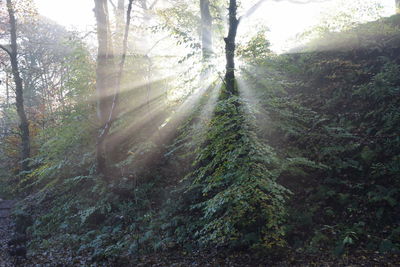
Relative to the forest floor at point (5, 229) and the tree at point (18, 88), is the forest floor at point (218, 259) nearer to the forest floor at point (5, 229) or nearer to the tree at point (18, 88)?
the forest floor at point (5, 229)

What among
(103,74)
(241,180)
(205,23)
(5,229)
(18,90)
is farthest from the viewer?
(18,90)

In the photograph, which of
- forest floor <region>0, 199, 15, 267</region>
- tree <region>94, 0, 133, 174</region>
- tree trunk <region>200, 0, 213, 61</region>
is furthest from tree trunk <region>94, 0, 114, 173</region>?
tree trunk <region>200, 0, 213, 61</region>

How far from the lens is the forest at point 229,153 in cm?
518

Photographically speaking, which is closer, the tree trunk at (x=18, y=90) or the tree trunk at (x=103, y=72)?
the tree trunk at (x=103, y=72)

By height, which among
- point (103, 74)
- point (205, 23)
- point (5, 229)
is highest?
point (205, 23)

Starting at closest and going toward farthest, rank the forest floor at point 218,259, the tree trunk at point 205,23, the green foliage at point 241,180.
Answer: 1. the green foliage at point 241,180
2. the forest floor at point 218,259
3. the tree trunk at point 205,23

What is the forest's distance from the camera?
5176mm

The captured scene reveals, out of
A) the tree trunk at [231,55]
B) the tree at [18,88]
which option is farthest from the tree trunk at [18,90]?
the tree trunk at [231,55]

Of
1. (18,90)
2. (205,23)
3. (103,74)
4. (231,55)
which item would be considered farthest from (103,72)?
(231,55)

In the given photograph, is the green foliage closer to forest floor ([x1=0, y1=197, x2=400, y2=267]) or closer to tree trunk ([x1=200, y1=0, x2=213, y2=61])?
forest floor ([x1=0, y1=197, x2=400, y2=267])

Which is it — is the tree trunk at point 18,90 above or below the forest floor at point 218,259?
above

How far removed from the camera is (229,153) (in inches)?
186

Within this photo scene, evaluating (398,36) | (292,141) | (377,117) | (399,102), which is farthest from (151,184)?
(398,36)

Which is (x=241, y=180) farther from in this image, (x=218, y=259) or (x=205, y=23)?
(x=205, y=23)
